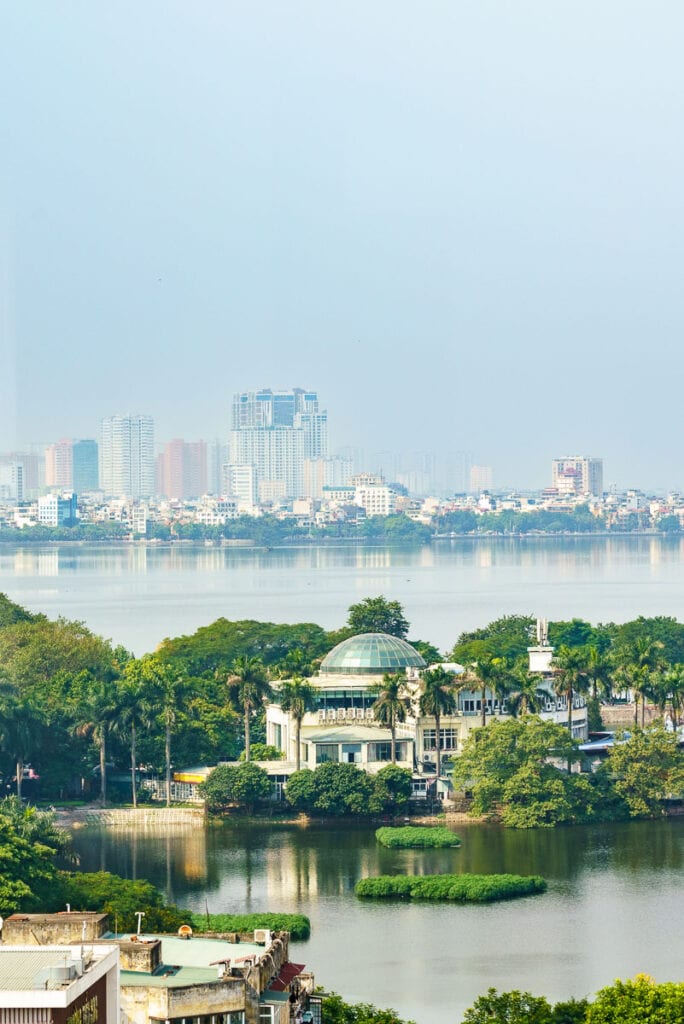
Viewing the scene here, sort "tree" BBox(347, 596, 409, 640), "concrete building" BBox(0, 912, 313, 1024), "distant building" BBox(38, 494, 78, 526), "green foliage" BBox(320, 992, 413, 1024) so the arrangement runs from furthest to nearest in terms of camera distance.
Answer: "distant building" BBox(38, 494, 78, 526) < "tree" BBox(347, 596, 409, 640) < "green foliage" BBox(320, 992, 413, 1024) < "concrete building" BBox(0, 912, 313, 1024)

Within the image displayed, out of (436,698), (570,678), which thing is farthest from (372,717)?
(570,678)

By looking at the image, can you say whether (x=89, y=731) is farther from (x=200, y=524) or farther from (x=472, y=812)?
(x=200, y=524)

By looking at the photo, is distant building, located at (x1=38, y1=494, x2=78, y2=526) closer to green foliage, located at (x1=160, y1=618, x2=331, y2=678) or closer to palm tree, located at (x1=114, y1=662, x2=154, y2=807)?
green foliage, located at (x1=160, y1=618, x2=331, y2=678)

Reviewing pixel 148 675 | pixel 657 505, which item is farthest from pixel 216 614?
pixel 657 505

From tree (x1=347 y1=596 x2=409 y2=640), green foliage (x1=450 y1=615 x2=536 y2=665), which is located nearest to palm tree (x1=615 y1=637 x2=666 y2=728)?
green foliage (x1=450 y1=615 x2=536 y2=665)

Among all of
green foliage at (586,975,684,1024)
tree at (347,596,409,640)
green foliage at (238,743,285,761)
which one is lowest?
green foliage at (586,975,684,1024)

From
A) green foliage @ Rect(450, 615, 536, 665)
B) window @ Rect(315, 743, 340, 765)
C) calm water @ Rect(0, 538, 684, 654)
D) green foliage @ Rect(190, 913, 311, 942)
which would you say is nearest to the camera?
green foliage @ Rect(190, 913, 311, 942)
